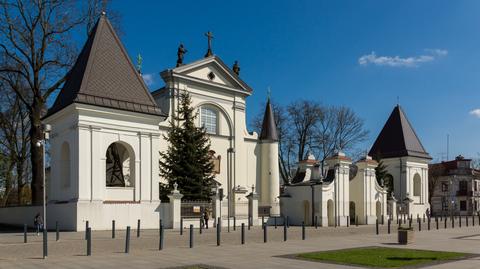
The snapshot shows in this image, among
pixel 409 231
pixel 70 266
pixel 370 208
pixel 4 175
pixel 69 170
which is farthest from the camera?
pixel 4 175

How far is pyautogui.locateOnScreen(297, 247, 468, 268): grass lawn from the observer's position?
13.5m

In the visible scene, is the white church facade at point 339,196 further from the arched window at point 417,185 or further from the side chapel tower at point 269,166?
the side chapel tower at point 269,166

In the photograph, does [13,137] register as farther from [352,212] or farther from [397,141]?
[397,141]

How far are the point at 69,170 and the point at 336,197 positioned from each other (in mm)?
18790

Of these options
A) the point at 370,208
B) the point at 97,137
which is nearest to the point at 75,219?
the point at 97,137

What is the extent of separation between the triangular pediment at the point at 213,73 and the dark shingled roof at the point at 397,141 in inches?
722

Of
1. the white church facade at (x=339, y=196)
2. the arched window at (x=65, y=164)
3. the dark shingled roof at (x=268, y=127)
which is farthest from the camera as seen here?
the dark shingled roof at (x=268, y=127)

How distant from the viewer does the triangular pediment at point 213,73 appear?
4341 centimetres

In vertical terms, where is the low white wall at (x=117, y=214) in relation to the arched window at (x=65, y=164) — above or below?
below

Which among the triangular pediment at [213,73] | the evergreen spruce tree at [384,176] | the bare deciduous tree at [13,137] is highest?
the triangular pediment at [213,73]

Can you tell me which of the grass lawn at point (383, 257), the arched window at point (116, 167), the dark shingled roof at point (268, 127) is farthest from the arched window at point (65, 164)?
the dark shingled roof at point (268, 127)

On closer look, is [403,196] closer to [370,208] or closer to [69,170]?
[370,208]

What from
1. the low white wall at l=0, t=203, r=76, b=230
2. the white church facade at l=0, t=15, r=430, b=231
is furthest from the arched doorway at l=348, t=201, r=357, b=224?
the low white wall at l=0, t=203, r=76, b=230

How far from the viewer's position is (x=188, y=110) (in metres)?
39.2
